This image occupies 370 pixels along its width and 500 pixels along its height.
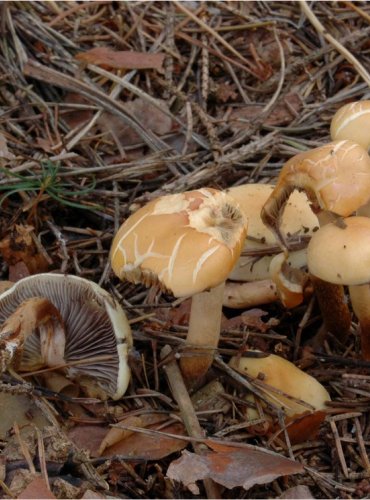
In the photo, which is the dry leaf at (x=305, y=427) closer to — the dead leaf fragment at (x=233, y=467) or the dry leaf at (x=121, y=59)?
the dead leaf fragment at (x=233, y=467)

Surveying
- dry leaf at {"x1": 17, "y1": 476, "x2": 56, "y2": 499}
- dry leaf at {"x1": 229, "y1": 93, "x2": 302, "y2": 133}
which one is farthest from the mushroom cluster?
dry leaf at {"x1": 229, "y1": 93, "x2": 302, "y2": 133}

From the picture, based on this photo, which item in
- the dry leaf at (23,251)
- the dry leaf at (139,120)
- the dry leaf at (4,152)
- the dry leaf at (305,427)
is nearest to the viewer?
the dry leaf at (305,427)

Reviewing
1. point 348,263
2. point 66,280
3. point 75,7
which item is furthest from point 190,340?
point 75,7

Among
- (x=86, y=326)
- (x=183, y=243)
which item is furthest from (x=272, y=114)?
(x=183, y=243)

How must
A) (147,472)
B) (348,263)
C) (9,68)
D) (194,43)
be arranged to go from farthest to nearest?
(194,43) → (9,68) → (147,472) → (348,263)

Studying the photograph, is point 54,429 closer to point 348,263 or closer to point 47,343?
point 47,343

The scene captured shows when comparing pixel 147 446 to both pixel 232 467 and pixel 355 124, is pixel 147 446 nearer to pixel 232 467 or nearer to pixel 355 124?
pixel 232 467

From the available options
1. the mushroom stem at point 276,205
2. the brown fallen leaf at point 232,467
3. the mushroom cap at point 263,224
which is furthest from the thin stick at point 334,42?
the brown fallen leaf at point 232,467
